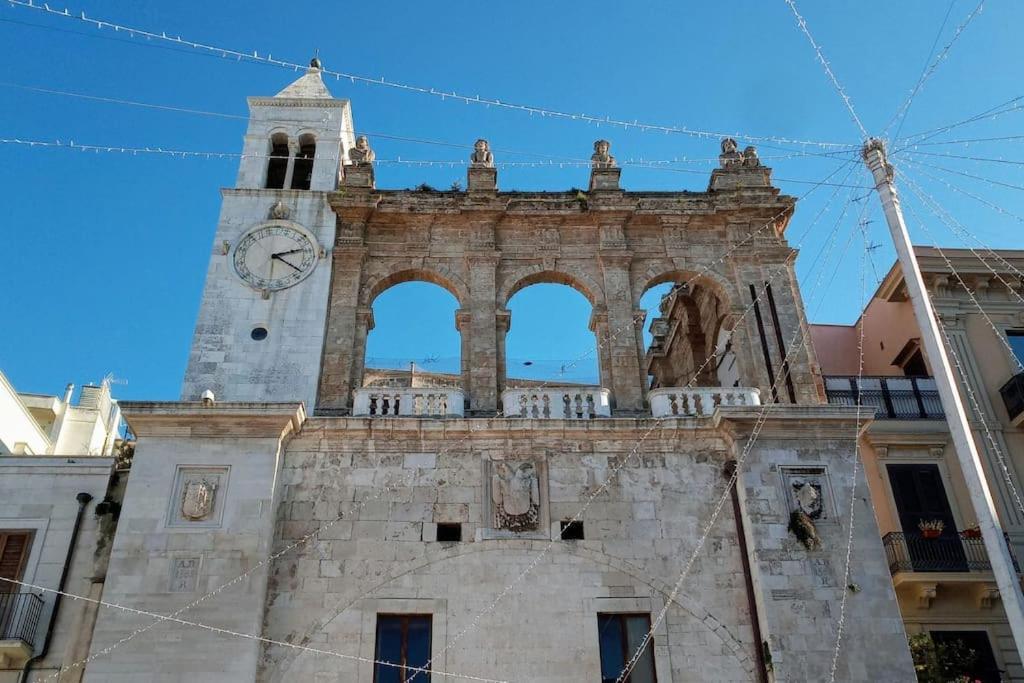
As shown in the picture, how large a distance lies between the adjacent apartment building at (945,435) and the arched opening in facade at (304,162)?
38.4 feet

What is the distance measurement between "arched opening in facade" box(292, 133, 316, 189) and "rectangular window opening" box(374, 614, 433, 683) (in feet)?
32.3

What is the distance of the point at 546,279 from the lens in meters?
18.7

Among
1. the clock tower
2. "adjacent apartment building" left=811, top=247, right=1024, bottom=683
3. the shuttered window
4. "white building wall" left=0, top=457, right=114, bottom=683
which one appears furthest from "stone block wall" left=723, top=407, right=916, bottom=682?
the shuttered window

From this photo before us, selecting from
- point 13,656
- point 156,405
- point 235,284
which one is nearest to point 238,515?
point 156,405

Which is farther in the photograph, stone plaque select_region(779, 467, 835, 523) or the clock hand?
the clock hand

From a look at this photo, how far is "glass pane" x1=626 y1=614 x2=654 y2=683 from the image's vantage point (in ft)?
44.8

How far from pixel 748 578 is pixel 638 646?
6.58ft

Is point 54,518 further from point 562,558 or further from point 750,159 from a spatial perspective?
point 750,159

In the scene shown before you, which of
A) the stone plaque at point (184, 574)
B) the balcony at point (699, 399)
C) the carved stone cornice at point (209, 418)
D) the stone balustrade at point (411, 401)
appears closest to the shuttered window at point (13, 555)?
the carved stone cornice at point (209, 418)

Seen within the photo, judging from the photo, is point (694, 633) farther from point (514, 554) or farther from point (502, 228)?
point (502, 228)

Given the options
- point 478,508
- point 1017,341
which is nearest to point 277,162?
point 478,508

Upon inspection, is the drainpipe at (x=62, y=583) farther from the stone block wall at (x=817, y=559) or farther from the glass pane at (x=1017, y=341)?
the glass pane at (x=1017, y=341)

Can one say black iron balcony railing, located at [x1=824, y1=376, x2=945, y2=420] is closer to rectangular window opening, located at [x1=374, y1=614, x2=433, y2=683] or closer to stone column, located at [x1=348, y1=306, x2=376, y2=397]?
stone column, located at [x1=348, y1=306, x2=376, y2=397]

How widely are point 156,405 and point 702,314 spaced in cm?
1204
